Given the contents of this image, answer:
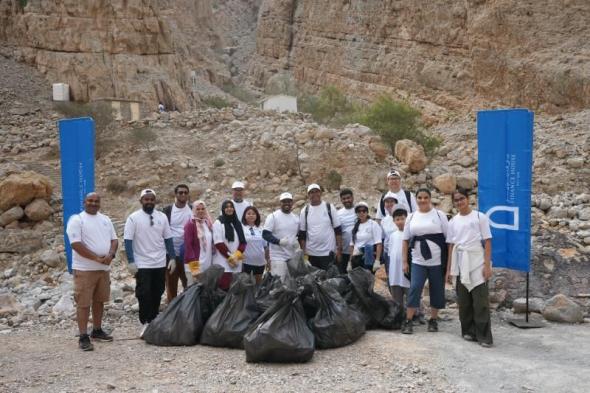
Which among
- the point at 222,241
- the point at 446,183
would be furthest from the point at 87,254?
the point at 446,183

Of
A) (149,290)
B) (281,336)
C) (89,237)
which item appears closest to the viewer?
(281,336)

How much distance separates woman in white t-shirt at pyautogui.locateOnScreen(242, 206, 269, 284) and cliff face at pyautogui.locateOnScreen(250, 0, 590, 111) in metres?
23.4

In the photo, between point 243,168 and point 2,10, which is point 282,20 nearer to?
point 2,10

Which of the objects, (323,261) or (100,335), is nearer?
(100,335)

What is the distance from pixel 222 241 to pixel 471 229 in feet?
7.94

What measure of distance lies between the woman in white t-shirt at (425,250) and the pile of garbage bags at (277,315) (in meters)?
0.36

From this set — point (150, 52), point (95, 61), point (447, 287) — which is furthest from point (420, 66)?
point (447, 287)

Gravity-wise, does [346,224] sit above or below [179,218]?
below

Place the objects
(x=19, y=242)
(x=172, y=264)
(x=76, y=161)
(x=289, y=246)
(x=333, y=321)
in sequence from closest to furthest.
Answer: (x=333, y=321)
(x=172, y=264)
(x=289, y=246)
(x=76, y=161)
(x=19, y=242)

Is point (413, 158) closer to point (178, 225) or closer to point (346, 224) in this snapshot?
point (346, 224)

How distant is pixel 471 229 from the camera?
5.74 m

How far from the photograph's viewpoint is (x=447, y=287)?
814cm

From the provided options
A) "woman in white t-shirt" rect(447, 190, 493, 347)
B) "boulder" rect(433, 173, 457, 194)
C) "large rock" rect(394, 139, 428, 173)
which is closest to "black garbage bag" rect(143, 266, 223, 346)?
"woman in white t-shirt" rect(447, 190, 493, 347)

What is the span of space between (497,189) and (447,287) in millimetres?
1852
